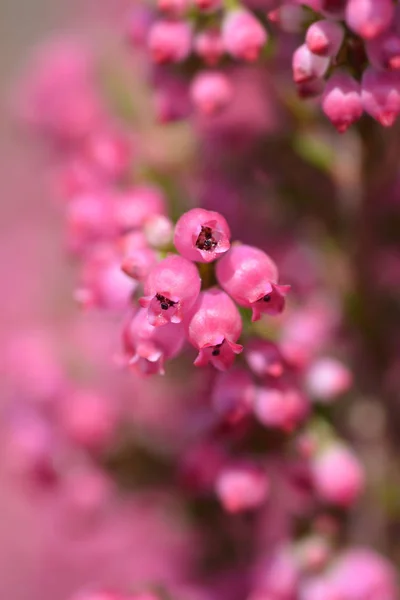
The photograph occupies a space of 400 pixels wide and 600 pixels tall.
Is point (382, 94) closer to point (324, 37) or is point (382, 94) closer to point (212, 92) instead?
point (324, 37)

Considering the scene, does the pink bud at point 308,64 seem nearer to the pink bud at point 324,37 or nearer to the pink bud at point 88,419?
the pink bud at point 324,37

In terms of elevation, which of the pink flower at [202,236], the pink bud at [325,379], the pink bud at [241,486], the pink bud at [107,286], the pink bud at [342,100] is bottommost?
the pink bud at [241,486]

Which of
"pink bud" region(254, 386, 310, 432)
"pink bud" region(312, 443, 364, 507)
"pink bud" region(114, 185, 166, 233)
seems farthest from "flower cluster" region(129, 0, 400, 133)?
"pink bud" region(312, 443, 364, 507)

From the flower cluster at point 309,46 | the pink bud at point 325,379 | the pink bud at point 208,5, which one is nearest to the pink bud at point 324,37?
the flower cluster at point 309,46

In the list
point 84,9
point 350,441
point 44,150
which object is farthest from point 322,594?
point 84,9

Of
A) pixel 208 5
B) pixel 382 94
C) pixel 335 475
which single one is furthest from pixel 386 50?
pixel 335 475

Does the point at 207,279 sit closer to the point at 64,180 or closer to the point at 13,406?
the point at 64,180
